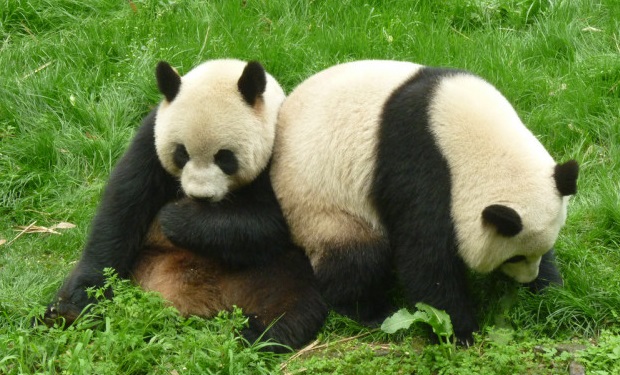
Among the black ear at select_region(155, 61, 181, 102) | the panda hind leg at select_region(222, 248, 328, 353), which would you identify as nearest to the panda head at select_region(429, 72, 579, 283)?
the panda hind leg at select_region(222, 248, 328, 353)

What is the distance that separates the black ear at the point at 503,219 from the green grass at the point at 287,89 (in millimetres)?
687

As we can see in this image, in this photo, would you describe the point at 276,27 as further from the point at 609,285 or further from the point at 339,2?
the point at 609,285

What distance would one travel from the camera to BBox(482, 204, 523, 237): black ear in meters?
5.29

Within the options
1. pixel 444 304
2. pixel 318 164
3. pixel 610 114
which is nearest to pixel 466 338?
pixel 444 304

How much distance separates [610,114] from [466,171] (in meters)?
2.52

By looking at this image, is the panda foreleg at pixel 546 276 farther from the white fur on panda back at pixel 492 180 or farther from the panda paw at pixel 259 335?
the panda paw at pixel 259 335

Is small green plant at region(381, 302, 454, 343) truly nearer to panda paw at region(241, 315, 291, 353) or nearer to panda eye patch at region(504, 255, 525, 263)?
panda eye patch at region(504, 255, 525, 263)

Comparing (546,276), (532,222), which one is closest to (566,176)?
(532,222)

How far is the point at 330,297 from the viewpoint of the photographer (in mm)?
6141

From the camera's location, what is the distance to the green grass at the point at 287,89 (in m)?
5.44

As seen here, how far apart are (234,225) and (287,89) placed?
2.31 meters

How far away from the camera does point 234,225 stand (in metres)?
6.02

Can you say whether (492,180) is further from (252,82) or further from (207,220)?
(207,220)

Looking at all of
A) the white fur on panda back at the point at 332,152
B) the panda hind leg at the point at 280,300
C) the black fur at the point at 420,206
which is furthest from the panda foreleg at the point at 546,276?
the panda hind leg at the point at 280,300
